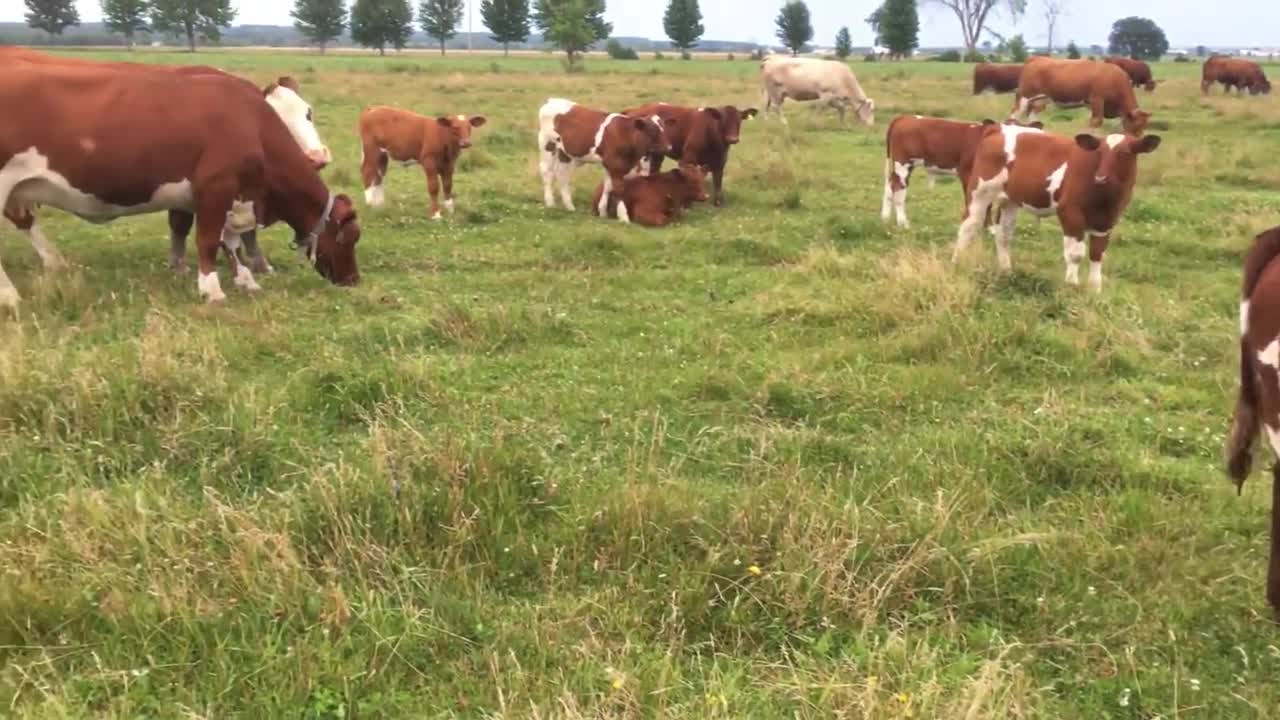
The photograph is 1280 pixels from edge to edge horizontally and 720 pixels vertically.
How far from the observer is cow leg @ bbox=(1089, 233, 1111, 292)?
9055 millimetres

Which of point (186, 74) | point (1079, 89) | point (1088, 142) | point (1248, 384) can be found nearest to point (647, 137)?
point (1088, 142)

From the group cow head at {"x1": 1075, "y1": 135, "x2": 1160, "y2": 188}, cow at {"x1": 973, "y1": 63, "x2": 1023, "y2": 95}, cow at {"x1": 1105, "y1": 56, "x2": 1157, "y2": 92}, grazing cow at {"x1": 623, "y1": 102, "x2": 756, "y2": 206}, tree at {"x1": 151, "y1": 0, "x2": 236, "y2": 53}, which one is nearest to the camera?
cow head at {"x1": 1075, "y1": 135, "x2": 1160, "y2": 188}

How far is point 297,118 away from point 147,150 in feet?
6.81

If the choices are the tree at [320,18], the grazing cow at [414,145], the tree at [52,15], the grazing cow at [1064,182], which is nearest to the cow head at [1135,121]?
the grazing cow at [1064,182]

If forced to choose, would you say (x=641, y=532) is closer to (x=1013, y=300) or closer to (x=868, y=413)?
(x=868, y=413)

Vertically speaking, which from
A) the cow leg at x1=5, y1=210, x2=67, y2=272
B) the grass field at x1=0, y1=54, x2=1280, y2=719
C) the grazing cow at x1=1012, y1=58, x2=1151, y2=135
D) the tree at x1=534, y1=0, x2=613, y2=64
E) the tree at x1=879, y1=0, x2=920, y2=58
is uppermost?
the tree at x1=879, y1=0, x2=920, y2=58

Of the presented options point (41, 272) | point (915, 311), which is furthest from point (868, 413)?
point (41, 272)

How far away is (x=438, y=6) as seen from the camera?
346 ft

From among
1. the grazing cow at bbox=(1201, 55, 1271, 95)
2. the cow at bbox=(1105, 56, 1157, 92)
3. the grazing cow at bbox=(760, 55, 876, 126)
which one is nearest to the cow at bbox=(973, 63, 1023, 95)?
the cow at bbox=(1105, 56, 1157, 92)

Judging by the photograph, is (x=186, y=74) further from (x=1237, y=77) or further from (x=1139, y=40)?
(x=1139, y=40)

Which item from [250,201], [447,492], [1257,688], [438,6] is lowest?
[1257,688]

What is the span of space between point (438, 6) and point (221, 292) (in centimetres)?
10536

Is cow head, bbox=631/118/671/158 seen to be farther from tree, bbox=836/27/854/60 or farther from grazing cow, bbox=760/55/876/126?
tree, bbox=836/27/854/60

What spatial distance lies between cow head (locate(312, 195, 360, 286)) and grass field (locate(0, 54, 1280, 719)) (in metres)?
0.34
